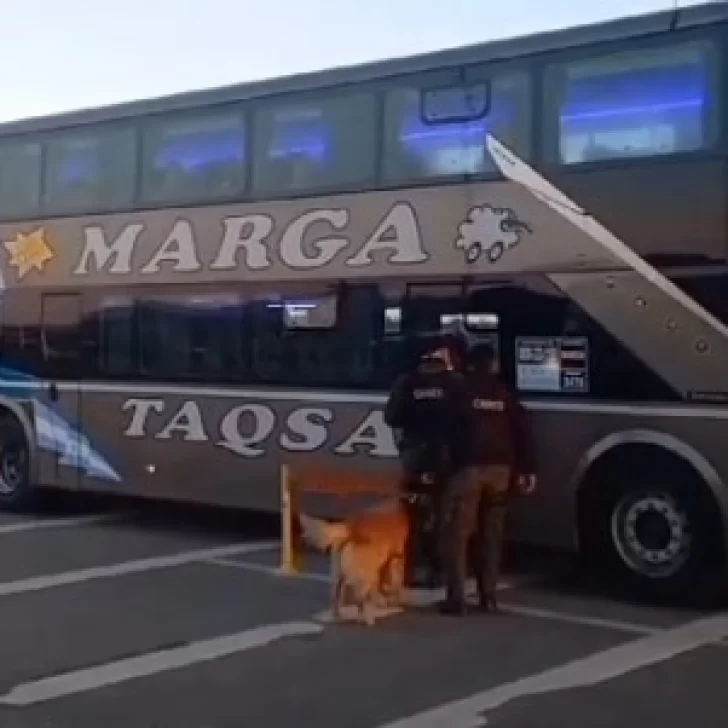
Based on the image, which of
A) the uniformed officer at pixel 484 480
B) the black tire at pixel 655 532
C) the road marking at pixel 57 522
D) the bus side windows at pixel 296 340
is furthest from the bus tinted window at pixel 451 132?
the road marking at pixel 57 522

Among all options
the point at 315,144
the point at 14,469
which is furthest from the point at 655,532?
the point at 14,469

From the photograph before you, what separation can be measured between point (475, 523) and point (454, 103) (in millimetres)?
3602

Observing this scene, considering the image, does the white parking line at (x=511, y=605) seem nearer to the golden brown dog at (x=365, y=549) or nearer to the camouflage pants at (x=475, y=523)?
the golden brown dog at (x=365, y=549)

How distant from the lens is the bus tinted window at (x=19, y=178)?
49.4 feet

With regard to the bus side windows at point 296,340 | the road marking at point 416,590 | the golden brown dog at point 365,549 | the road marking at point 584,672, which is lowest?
the road marking at point 584,672

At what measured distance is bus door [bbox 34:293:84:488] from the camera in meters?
14.8

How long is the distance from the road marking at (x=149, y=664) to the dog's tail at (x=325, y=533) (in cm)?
53

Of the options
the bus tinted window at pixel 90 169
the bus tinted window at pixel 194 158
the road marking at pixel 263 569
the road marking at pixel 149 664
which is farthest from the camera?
the bus tinted window at pixel 90 169

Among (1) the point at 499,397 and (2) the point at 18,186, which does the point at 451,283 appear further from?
(2) the point at 18,186

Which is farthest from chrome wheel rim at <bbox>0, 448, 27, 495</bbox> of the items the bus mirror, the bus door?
the bus mirror

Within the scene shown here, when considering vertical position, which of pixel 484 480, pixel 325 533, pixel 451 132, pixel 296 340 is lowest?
pixel 325 533

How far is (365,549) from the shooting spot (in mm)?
9516

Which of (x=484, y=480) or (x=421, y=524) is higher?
(x=484, y=480)

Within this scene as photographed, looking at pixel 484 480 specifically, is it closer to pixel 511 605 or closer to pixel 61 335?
pixel 511 605
